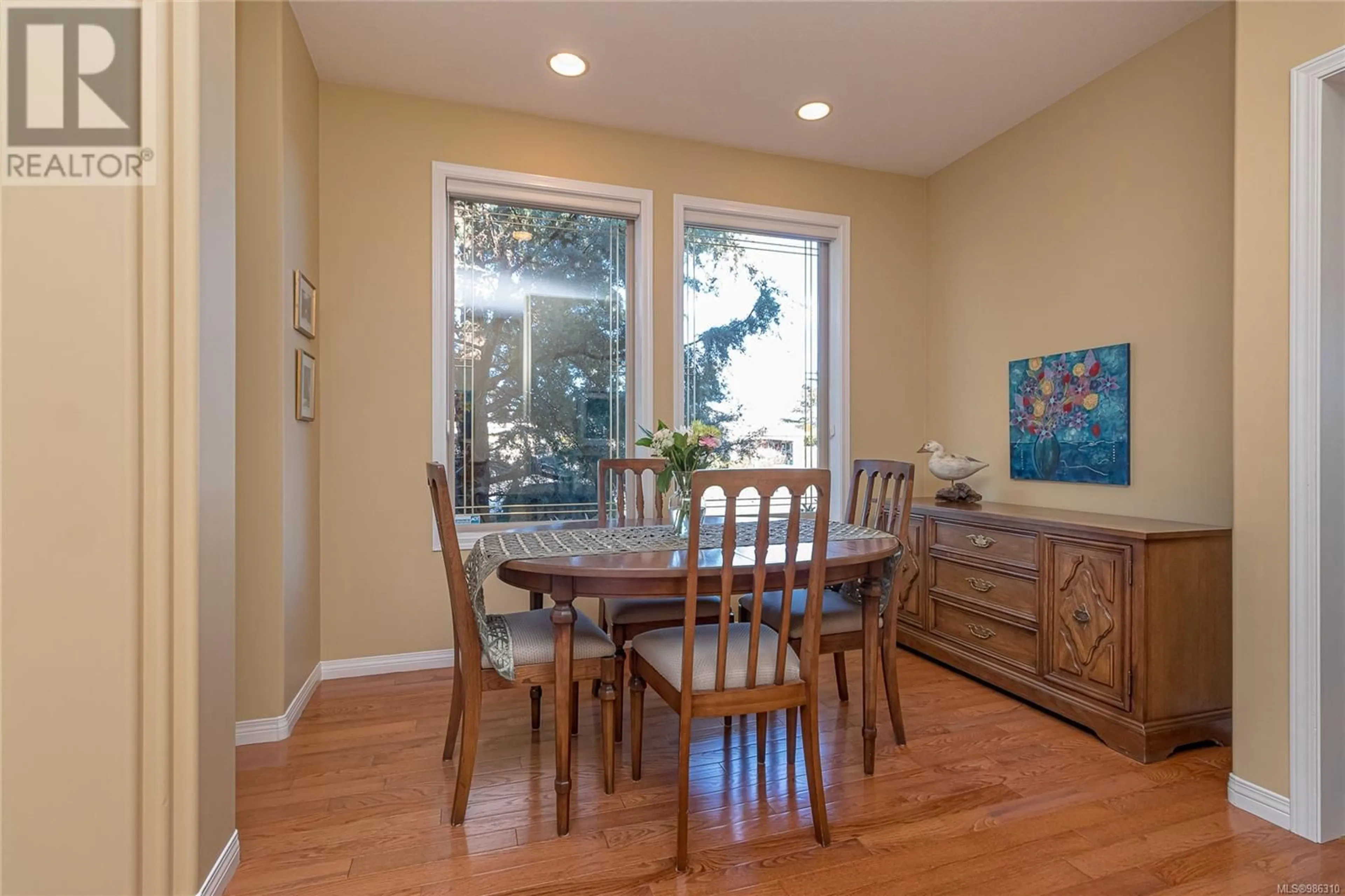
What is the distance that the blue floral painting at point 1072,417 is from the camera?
2930 mm

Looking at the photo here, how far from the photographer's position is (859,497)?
4.04 meters

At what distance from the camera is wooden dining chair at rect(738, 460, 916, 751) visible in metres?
2.28

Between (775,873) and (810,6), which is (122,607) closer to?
(775,873)

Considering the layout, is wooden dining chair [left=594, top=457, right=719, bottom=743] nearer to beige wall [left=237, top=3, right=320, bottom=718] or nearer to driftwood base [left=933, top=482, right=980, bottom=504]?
beige wall [left=237, top=3, right=320, bottom=718]

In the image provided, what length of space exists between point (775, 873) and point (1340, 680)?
174cm

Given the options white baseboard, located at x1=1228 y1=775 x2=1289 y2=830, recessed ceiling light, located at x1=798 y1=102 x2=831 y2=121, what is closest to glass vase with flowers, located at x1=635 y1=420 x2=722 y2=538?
white baseboard, located at x1=1228 y1=775 x2=1289 y2=830

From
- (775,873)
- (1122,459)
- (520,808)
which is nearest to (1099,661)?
(1122,459)

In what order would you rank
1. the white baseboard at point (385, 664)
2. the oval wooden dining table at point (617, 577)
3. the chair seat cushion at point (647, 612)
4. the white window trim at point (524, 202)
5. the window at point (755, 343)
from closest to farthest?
the oval wooden dining table at point (617, 577) < the chair seat cushion at point (647, 612) < the white baseboard at point (385, 664) < the white window trim at point (524, 202) < the window at point (755, 343)

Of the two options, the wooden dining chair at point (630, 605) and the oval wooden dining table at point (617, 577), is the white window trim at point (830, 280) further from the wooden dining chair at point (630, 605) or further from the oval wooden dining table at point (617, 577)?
the oval wooden dining table at point (617, 577)

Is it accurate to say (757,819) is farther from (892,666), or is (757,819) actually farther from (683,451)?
(683,451)

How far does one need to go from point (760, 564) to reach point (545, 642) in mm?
732

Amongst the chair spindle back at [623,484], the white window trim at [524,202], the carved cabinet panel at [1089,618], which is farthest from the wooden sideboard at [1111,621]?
the white window trim at [524,202]

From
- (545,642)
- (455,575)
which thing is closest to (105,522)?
(455,575)

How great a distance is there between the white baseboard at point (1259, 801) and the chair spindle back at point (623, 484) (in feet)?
7.02
